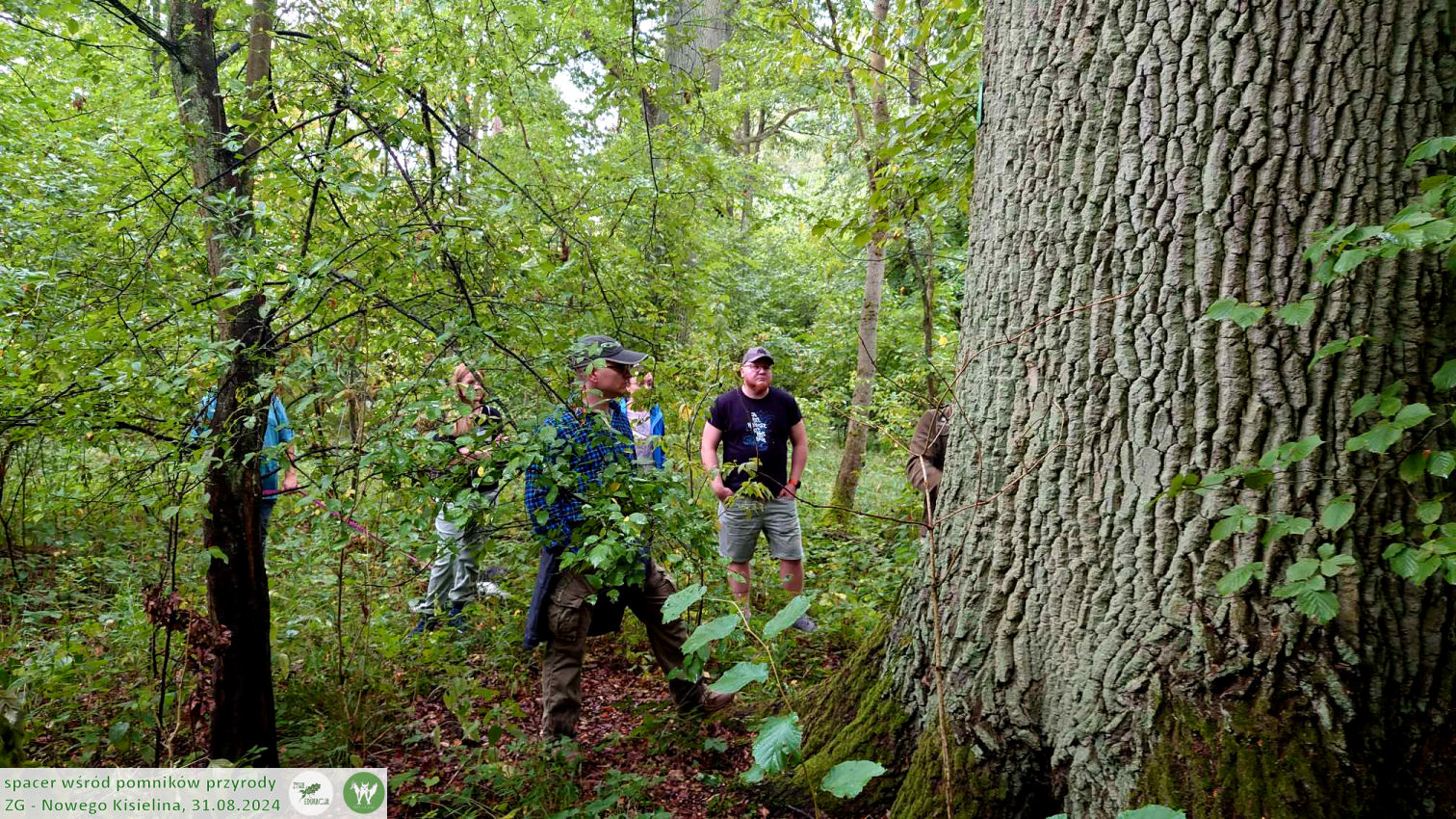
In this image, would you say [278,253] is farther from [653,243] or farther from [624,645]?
[624,645]

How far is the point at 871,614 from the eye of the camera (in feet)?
15.3

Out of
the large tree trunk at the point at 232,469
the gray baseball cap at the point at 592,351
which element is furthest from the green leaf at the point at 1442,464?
the large tree trunk at the point at 232,469

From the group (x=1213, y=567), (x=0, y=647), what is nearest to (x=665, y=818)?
(x=1213, y=567)

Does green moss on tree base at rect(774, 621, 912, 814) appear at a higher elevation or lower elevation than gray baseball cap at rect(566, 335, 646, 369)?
lower

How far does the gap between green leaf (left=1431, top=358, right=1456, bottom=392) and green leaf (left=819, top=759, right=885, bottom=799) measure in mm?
1616

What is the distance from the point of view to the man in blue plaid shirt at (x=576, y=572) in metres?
2.99

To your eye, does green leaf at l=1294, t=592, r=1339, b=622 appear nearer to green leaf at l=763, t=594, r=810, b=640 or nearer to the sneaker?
green leaf at l=763, t=594, r=810, b=640

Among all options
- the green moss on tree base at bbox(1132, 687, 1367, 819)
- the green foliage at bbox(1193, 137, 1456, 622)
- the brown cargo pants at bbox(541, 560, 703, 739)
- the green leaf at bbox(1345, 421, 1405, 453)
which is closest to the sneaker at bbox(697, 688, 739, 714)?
the brown cargo pants at bbox(541, 560, 703, 739)

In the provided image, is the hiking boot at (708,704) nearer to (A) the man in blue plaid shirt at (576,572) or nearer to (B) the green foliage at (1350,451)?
(A) the man in blue plaid shirt at (576,572)

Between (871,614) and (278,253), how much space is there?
375cm

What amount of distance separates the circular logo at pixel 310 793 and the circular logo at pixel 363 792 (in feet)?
0.26

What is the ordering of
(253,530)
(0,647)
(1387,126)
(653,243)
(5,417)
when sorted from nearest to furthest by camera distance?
(1387,126), (5,417), (253,530), (0,647), (653,243)

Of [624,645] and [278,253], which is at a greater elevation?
[278,253]

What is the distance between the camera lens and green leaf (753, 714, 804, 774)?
144cm
